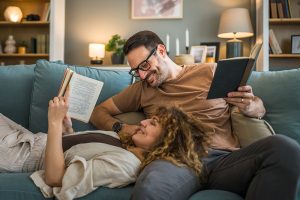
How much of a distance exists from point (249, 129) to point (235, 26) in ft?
7.06

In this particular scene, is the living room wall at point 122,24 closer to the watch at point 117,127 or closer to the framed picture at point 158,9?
the framed picture at point 158,9

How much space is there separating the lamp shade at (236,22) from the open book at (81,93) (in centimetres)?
227

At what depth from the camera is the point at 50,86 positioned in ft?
6.19

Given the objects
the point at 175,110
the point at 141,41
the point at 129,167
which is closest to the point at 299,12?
the point at 141,41

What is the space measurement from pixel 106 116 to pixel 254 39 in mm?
2579

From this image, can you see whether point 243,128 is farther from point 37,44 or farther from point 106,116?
point 37,44

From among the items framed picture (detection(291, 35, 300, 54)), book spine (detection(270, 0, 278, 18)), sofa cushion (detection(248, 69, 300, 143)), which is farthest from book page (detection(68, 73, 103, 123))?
framed picture (detection(291, 35, 300, 54))

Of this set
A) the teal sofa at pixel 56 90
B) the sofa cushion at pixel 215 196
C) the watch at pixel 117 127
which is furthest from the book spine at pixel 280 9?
the sofa cushion at pixel 215 196

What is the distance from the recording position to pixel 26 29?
420 cm

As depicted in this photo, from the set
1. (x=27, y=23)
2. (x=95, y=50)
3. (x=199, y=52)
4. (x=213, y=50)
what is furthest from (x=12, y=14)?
(x=213, y=50)

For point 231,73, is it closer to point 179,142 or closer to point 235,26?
point 179,142

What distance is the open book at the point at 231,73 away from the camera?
1.38m

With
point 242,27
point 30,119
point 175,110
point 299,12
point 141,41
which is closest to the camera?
point 175,110

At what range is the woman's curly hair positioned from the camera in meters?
1.28
